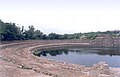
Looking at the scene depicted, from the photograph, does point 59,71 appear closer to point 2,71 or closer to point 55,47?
point 2,71

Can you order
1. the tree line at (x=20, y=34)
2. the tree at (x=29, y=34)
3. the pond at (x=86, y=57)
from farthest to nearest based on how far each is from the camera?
the tree at (x=29, y=34) → the tree line at (x=20, y=34) → the pond at (x=86, y=57)

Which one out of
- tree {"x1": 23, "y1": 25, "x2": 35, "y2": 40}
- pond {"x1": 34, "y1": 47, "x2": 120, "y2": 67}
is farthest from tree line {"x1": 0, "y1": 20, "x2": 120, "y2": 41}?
pond {"x1": 34, "y1": 47, "x2": 120, "y2": 67}

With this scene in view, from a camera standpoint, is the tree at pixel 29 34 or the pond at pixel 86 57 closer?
the pond at pixel 86 57

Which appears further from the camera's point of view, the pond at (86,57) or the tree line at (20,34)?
the tree line at (20,34)

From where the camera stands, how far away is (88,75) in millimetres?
21406

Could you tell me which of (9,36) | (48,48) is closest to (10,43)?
(9,36)

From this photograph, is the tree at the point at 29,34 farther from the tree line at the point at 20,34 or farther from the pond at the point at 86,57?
the pond at the point at 86,57

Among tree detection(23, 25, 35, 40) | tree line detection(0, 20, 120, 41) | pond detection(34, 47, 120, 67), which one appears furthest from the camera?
tree detection(23, 25, 35, 40)

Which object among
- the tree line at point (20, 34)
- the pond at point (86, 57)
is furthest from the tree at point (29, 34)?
the pond at point (86, 57)

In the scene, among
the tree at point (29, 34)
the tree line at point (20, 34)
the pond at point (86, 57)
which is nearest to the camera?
the pond at point (86, 57)

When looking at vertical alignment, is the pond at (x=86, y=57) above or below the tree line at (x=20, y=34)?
below

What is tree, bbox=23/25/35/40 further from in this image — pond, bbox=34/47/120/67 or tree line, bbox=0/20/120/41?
→ pond, bbox=34/47/120/67

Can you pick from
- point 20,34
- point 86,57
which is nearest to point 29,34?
point 20,34

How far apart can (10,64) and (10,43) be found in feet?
67.3
